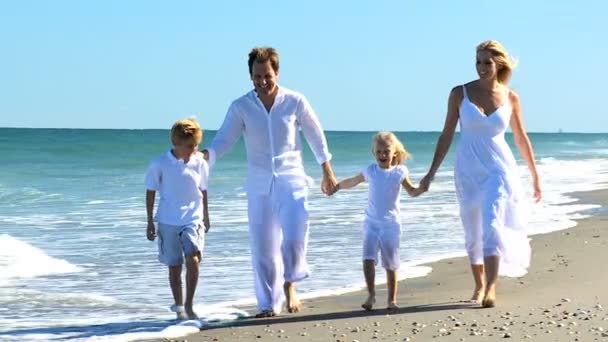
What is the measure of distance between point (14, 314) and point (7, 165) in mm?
33440

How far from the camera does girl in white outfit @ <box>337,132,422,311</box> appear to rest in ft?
25.0

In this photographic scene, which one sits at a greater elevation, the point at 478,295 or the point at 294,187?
the point at 294,187

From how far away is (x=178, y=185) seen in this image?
24.3 feet

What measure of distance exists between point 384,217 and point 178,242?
4.39ft

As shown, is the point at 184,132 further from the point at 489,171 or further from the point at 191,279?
the point at 489,171

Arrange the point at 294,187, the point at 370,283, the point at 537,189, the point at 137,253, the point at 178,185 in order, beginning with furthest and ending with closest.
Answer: the point at 137,253
the point at 537,189
the point at 370,283
the point at 294,187
the point at 178,185

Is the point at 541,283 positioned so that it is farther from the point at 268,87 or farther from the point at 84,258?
the point at 84,258

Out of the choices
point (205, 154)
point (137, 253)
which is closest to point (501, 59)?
point (205, 154)

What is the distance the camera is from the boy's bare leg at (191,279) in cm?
745

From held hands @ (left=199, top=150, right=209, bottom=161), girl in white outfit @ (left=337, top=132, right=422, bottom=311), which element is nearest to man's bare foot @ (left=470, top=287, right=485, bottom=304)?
girl in white outfit @ (left=337, top=132, right=422, bottom=311)

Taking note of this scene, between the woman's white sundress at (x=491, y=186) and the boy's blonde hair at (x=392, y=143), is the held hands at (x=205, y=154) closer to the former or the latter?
the boy's blonde hair at (x=392, y=143)

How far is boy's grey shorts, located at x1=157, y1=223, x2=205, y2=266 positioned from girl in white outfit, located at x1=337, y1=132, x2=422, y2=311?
3.60 feet

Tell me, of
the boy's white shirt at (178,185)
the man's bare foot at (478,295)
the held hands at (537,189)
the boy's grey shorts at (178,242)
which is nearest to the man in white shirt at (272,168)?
the boy's white shirt at (178,185)

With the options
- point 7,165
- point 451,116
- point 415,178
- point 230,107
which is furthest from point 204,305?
point 7,165
